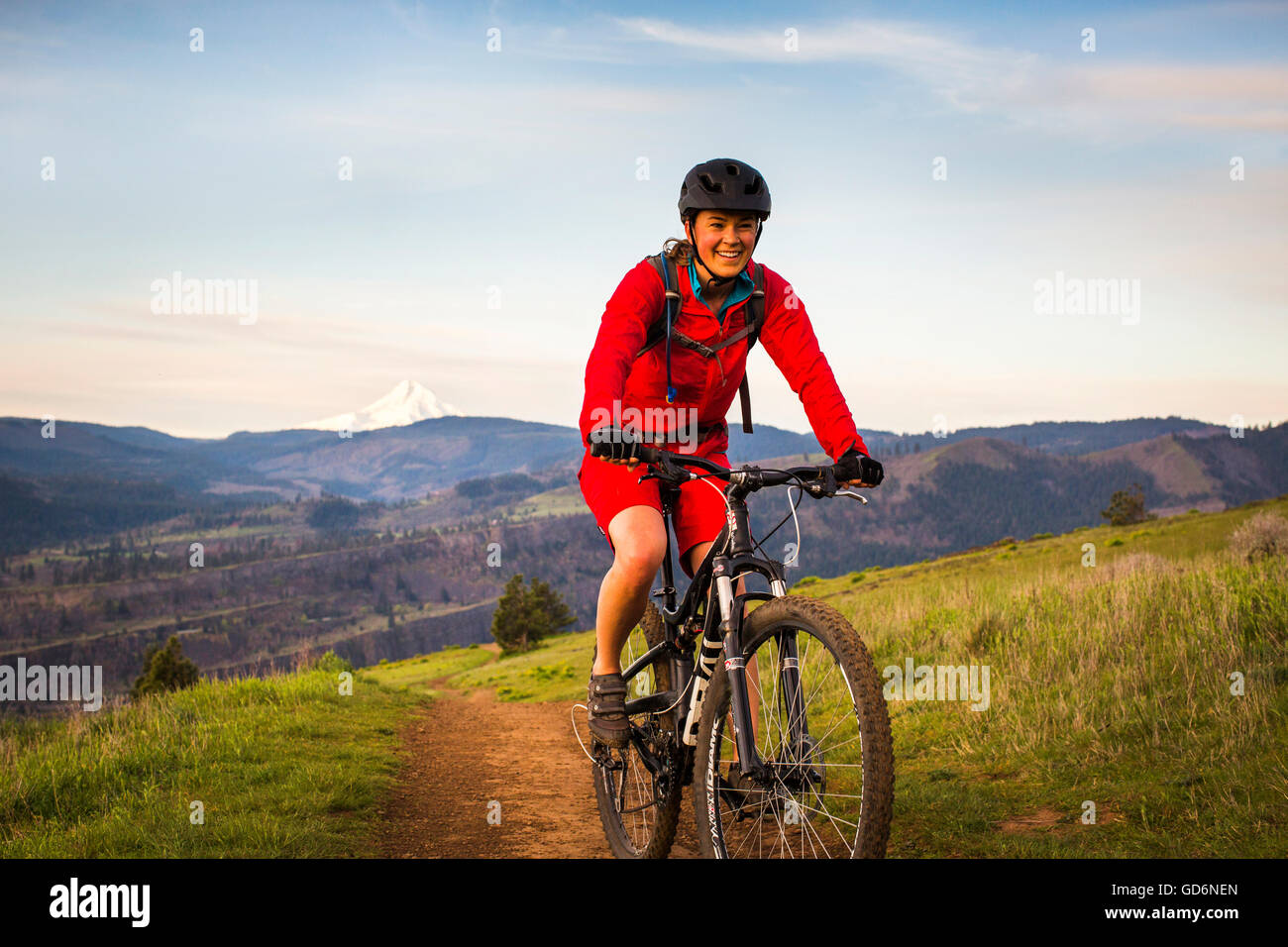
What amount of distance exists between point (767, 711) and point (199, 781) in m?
4.94

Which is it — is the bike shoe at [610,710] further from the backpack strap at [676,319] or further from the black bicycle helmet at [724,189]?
the black bicycle helmet at [724,189]

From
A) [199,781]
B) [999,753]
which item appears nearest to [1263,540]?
[999,753]

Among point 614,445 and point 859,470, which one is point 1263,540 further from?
point 614,445

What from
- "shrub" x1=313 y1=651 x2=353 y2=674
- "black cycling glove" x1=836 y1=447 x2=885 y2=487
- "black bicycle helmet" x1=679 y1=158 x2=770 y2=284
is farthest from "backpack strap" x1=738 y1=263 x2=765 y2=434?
"shrub" x1=313 y1=651 x2=353 y2=674

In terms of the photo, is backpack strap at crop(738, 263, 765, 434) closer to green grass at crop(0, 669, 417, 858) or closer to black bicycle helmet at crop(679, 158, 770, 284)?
black bicycle helmet at crop(679, 158, 770, 284)

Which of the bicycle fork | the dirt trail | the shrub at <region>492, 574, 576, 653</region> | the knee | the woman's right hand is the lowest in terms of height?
the shrub at <region>492, 574, 576, 653</region>

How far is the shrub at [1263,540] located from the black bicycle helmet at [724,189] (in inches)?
511

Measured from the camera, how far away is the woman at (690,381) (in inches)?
178

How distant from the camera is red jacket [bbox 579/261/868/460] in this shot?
459cm

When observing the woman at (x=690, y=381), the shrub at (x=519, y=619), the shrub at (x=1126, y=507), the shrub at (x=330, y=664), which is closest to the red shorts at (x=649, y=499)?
the woman at (x=690, y=381)

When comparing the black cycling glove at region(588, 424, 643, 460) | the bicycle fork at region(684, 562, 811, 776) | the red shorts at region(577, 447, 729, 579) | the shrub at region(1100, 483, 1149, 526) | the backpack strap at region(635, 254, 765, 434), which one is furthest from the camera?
the shrub at region(1100, 483, 1149, 526)

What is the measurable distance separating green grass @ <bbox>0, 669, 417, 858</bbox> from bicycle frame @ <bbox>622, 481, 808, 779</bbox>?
2209 mm
